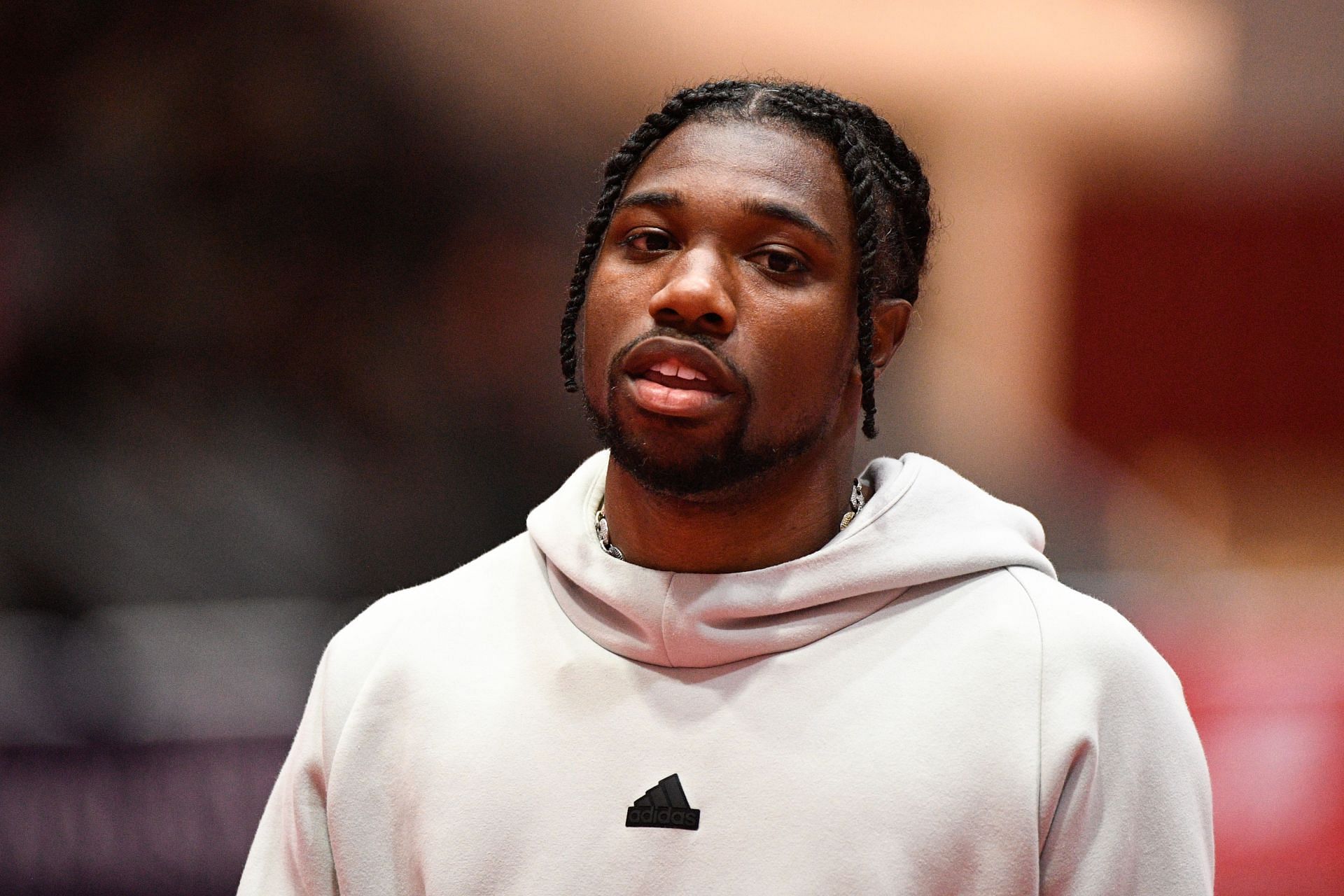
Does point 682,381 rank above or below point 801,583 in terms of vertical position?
above

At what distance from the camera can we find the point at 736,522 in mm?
1607

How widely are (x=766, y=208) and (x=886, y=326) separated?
24cm

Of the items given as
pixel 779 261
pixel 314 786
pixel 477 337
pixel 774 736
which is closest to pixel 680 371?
pixel 779 261

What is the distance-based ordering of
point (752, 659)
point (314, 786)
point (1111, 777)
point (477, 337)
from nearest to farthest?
point (1111, 777) < point (752, 659) < point (314, 786) < point (477, 337)

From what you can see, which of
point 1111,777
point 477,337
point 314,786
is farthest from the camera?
point 477,337

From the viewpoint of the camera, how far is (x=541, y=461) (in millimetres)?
4227

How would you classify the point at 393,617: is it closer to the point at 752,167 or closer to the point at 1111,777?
the point at 752,167

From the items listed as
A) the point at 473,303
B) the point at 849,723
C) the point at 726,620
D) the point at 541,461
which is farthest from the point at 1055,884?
the point at 473,303

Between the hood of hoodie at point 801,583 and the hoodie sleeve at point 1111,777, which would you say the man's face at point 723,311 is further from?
the hoodie sleeve at point 1111,777

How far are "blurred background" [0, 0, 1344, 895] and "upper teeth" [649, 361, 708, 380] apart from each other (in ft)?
6.91

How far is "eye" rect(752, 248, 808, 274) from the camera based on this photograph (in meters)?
1.58

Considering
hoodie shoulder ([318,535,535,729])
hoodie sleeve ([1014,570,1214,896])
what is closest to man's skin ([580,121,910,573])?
hoodie shoulder ([318,535,535,729])

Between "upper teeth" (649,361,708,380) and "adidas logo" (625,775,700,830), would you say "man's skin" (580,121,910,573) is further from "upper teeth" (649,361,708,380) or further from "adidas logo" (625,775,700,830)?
"adidas logo" (625,775,700,830)

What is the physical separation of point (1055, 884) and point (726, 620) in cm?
42
